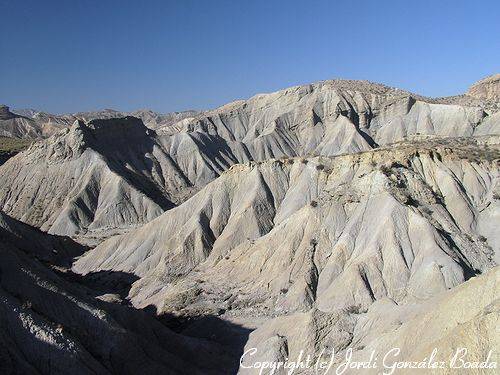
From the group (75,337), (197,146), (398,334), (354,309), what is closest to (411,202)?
(354,309)

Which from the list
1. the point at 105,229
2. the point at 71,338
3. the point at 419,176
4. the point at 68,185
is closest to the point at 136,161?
the point at 68,185

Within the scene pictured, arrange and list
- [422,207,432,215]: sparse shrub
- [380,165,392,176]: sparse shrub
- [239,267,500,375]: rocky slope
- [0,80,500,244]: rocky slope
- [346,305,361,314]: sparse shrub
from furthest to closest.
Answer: [0,80,500,244]: rocky slope → [380,165,392,176]: sparse shrub → [422,207,432,215]: sparse shrub → [346,305,361,314]: sparse shrub → [239,267,500,375]: rocky slope

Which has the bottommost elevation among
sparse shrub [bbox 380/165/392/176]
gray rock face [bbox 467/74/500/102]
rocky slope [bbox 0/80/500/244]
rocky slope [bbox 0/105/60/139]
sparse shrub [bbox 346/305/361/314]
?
sparse shrub [bbox 346/305/361/314]

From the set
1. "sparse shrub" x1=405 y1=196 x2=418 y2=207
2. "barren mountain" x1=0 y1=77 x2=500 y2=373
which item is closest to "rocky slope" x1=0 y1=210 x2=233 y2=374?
"barren mountain" x1=0 y1=77 x2=500 y2=373

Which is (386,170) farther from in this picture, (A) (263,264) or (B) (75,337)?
(B) (75,337)

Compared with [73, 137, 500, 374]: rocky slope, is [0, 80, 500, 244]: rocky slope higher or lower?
higher

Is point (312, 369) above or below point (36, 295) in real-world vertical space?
below

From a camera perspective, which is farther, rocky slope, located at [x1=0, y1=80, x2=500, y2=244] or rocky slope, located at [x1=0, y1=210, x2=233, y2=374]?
rocky slope, located at [x1=0, y1=80, x2=500, y2=244]

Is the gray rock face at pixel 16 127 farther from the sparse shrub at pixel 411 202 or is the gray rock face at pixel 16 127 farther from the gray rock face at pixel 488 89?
the sparse shrub at pixel 411 202

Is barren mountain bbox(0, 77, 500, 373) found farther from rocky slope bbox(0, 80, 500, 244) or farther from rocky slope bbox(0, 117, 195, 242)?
rocky slope bbox(0, 80, 500, 244)

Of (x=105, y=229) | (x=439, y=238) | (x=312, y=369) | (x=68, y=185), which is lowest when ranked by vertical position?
(x=312, y=369)

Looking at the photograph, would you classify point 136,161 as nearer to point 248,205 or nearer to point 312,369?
point 248,205
